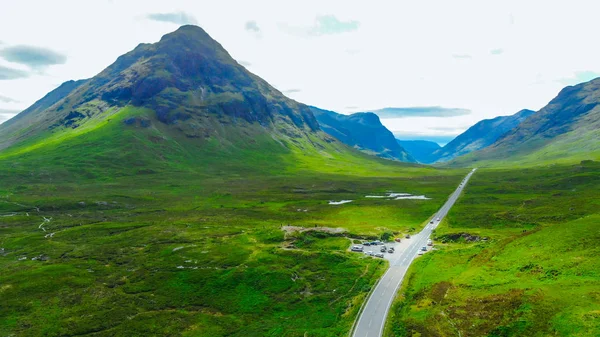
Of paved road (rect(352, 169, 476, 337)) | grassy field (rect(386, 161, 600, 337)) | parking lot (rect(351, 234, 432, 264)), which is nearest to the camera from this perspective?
grassy field (rect(386, 161, 600, 337))

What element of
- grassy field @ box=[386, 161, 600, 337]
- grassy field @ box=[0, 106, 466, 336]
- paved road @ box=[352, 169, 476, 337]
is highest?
grassy field @ box=[386, 161, 600, 337]

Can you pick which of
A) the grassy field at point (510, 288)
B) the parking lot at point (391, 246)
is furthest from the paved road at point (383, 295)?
the grassy field at point (510, 288)

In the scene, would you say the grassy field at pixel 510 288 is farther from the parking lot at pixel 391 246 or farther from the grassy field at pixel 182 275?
the grassy field at pixel 182 275

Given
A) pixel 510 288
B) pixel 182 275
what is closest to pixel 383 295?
pixel 510 288

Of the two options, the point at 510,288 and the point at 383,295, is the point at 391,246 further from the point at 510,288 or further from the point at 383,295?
the point at 510,288

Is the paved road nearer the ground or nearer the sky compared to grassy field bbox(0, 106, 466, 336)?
nearer the sky

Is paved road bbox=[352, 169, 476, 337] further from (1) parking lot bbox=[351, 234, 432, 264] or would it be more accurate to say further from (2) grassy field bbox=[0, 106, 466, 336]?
(2) grassy field bbox=[0, 106, 466, 336]

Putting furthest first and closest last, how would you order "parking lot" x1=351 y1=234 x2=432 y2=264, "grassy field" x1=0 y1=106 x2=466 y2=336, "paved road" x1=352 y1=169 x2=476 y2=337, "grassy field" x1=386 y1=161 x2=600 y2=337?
"parking lot" x1=351 y1=234 x2=432 y2=264, "grassy field" x1=0 y1=106 x2=466 y2=336, "paved road" x1=352 y1=169 x2=476 y2=337, "grassy field" x1=386 y1=161 x2=600 y2=337

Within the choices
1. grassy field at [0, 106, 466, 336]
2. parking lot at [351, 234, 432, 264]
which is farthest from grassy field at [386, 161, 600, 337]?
grassy field at [0, 106, 466, 336]

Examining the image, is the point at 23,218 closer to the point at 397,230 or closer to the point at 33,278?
the point at 33,278
